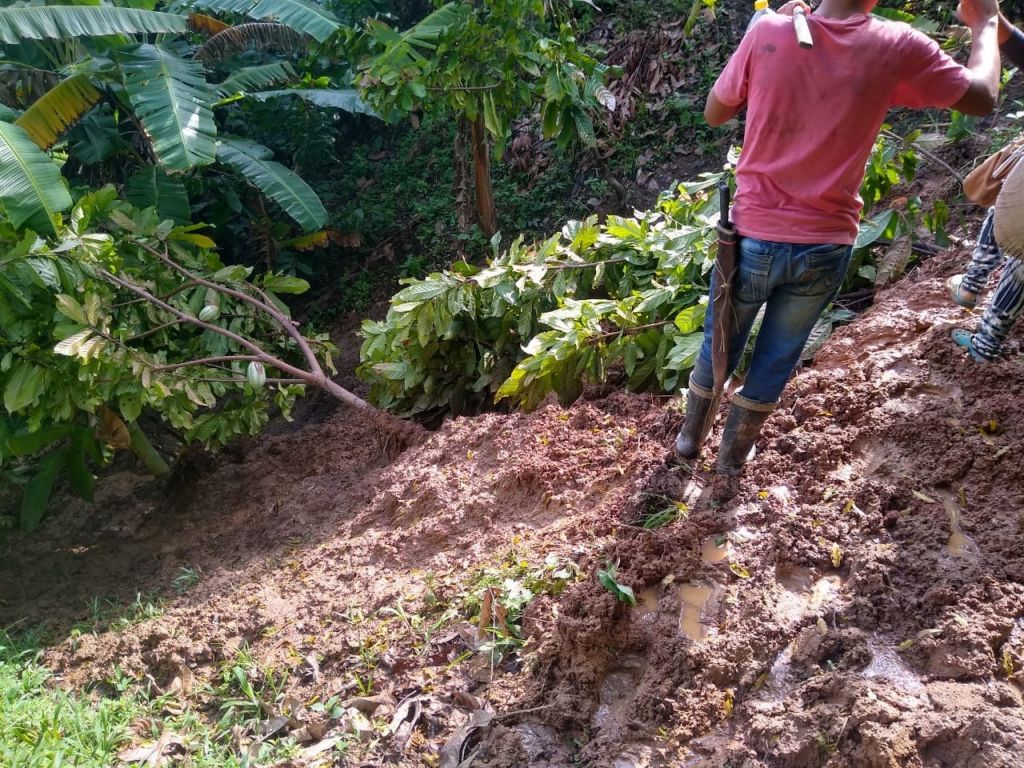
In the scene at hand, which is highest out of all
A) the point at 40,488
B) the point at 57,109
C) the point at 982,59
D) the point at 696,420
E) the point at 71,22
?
the point at 71,22

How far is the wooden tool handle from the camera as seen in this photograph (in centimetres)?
201

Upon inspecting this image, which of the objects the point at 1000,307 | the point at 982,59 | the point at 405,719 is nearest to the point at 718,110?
the point at 982,59

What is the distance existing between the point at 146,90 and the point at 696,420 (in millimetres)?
5325

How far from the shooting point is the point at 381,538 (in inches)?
136

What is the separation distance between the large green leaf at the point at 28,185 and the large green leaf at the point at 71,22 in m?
1.18

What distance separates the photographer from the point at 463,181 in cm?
712

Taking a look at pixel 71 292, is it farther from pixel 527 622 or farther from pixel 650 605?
pixel 650 605

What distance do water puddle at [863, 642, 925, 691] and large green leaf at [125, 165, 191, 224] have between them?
6.07m

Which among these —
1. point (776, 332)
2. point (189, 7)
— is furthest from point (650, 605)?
point (189, 7)

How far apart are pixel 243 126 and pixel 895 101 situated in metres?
7.28

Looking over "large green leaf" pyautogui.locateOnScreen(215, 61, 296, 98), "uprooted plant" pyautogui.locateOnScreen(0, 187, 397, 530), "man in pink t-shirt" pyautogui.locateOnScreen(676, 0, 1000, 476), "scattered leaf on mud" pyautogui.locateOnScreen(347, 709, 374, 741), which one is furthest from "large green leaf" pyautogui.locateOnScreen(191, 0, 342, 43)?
"scattered leaf on mud" pyautogui.locateOnScreen(347, 709, 374, 741)

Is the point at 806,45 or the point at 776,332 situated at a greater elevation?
the point at 806,45

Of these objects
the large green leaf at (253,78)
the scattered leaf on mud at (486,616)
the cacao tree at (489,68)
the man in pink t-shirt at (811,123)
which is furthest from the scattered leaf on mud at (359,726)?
the large green leaf at (253,78)

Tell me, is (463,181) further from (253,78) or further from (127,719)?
(127,719)
